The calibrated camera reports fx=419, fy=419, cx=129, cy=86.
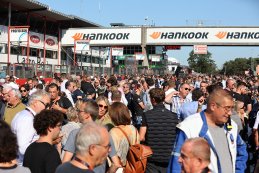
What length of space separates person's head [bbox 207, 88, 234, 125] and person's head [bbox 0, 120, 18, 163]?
77.5 inches

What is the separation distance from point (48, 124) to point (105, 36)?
4721cm

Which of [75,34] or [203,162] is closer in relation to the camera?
[203,162]

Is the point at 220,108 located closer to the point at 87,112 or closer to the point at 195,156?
the point at 195,156

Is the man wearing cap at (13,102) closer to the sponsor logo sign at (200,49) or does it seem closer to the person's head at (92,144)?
the person's head at (92,144)

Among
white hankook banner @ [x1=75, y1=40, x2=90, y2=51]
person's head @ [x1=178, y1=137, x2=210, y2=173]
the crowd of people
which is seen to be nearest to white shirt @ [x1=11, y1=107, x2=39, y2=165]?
the crowd of people

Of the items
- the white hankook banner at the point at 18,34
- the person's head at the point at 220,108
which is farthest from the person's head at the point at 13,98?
the white hankook banner at the point at 18,34

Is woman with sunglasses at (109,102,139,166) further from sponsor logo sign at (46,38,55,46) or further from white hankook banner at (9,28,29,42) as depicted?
sponsor logo sign at (46,38,55,46)

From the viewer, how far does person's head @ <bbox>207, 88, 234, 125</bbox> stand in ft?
13.8

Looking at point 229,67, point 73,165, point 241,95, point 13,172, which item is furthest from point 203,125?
point 229,67

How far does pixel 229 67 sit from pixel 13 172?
16849cm

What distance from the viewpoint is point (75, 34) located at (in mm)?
51500

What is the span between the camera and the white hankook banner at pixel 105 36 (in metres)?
50.4

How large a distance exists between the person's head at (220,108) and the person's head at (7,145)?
197cm

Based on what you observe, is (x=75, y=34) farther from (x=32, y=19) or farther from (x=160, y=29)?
(x=160, y=29)
